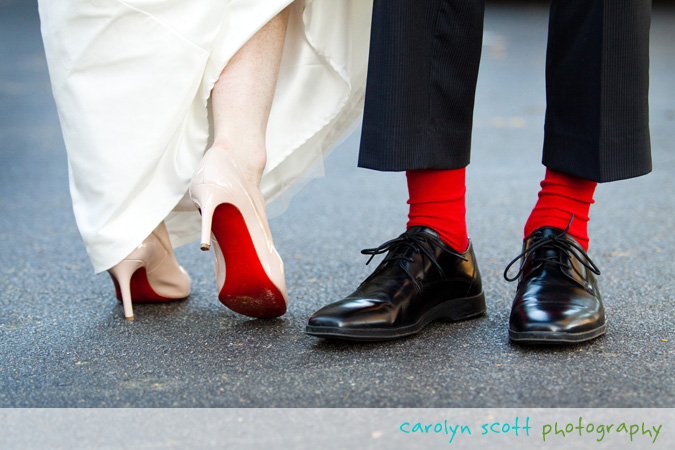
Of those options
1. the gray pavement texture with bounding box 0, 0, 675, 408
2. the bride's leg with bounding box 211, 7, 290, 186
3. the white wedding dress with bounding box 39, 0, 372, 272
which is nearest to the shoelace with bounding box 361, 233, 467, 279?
the gray pavement texture with bounding box 0, 0, 675, 408

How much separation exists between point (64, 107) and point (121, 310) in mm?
329

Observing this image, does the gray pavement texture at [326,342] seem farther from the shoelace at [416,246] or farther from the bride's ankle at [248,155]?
the bride's ankle at [248,155]

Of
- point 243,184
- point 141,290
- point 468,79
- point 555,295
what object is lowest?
point 141,290

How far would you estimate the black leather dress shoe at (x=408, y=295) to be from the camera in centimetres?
94

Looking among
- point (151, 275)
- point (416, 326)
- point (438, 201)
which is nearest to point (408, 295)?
point (416, 326)

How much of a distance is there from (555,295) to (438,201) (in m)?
0.22

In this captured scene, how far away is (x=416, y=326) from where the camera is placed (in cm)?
100

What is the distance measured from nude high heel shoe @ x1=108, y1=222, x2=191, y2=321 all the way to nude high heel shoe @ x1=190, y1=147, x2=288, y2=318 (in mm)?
168

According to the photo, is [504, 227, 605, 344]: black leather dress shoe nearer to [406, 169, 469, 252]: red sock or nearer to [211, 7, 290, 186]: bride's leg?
[406, 169, 469, 252]: red sock

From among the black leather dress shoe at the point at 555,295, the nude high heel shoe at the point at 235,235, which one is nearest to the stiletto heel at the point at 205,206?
the nude high heel shoe at the point at 235,235

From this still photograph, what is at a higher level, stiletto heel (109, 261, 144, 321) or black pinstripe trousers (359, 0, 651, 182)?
black pinstripe trousers (359, 0, 651, 182)

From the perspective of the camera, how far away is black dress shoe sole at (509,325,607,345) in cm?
91

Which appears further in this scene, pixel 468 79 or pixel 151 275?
pixel 151 275

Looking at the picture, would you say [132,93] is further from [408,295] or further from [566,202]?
[566,202]
